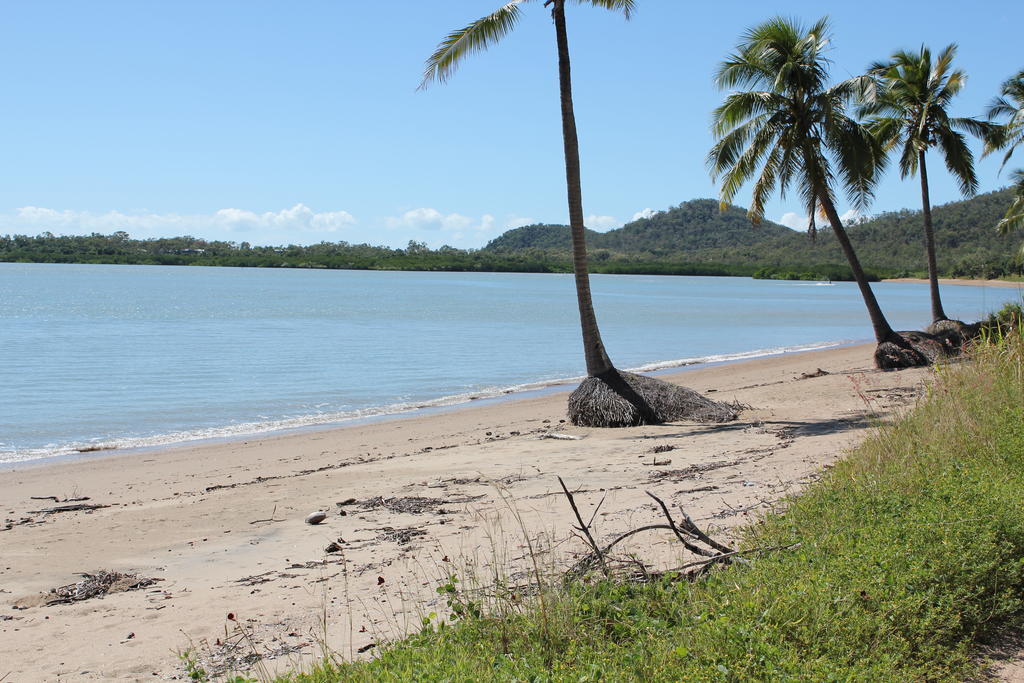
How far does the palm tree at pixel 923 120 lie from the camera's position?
22.8 meters

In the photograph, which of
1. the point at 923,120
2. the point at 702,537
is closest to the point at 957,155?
the point at 923,120

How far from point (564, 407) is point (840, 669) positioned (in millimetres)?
14354

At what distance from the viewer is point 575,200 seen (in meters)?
14.6

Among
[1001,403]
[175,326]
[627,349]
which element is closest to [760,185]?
[627,349]

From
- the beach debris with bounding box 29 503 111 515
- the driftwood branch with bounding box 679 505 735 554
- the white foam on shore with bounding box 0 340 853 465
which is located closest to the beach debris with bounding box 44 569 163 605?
the beach debris with bounding box 29 503 111 515

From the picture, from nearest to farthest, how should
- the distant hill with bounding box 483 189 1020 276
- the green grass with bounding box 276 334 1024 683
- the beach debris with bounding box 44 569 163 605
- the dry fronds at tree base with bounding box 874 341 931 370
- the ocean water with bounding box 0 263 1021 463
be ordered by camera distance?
the green grass with bounding box 276 334 1024 683 → the beach debris with bounding box 44 569 163 605 → the ocean water with bounding box 0 263 1021 463 → the dry fronds at tree base with bounding box 874 341 931 370 → the distant hill with bounding box 483 189 1020 276

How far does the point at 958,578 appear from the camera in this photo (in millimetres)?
4277

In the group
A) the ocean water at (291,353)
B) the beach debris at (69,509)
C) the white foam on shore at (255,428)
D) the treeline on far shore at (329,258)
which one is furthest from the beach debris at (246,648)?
the treeline on far shore at (329,258)

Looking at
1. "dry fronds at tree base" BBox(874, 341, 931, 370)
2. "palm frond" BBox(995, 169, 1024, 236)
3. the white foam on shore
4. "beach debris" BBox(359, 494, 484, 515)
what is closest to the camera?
"beach debris" BBox(359, 494, 484, 515)

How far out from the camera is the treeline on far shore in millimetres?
156875

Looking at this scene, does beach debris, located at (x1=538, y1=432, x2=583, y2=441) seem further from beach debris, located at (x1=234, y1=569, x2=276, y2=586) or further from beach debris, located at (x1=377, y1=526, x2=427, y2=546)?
beach debris, located at (x1=234, y1=569, x2=276, y2=586)

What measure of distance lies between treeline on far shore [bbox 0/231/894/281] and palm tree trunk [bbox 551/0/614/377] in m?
136

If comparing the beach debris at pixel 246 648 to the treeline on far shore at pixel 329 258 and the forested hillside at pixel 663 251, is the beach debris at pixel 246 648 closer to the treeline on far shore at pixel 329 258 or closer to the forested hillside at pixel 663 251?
the forested hillside at pixel 663 251

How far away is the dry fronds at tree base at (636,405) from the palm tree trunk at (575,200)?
368mm
